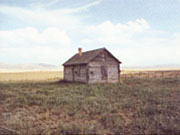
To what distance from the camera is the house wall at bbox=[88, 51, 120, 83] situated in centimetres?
2373

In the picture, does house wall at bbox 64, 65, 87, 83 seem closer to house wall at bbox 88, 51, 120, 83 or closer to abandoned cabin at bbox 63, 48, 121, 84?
abandoned cabin at bbox 63, 48, 121, 84

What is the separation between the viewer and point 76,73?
27.1 m

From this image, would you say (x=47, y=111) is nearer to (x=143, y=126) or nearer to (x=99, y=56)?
(x=143, y=126)

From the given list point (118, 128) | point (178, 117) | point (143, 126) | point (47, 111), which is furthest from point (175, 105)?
point (47, 111)

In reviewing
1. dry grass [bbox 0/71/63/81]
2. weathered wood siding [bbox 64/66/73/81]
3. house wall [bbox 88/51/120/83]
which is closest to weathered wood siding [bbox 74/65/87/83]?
house wall [bbox 88/51/120/83]

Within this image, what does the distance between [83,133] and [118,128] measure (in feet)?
4.83

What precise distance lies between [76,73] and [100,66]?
4463 millimetres

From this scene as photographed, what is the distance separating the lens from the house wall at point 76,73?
24334 millimetres

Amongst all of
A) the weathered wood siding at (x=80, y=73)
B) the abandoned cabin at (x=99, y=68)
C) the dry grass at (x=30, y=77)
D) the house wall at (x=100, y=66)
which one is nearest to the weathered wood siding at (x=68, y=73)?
the weathered wood siding at (x=80, y=73)

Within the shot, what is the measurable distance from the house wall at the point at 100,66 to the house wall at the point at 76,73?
949 mm

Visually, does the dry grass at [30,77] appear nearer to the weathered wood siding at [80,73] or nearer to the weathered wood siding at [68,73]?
the weathered wood siding at [68,73]

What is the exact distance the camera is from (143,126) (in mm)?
6930

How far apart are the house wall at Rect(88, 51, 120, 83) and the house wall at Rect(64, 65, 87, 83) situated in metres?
0.95

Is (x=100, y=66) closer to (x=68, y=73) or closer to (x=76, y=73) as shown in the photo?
(x=76, y=73)
